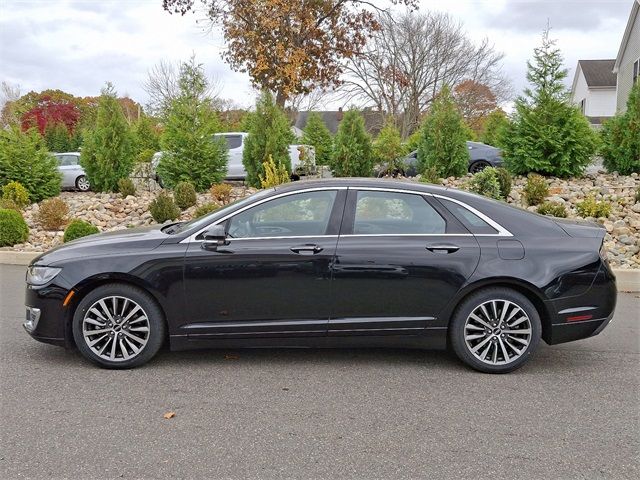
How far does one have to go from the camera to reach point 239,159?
17.5 meters

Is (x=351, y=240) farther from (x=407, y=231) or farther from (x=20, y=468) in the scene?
(x=20, y=468)

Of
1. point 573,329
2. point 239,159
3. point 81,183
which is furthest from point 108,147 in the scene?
point 573,329

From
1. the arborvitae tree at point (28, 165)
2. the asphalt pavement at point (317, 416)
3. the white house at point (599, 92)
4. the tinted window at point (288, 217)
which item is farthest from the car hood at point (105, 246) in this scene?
the white house at point (599, 92)

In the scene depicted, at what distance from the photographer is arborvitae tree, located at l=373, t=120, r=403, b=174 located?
13.4m

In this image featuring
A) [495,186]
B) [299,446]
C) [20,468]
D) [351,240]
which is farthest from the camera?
[495,186]

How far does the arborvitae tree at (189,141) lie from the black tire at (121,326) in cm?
883

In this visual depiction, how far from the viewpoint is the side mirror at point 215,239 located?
184 inches

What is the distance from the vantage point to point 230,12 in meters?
23.7

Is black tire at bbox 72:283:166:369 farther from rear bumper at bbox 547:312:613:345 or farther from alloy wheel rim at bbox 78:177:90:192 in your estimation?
alloy wheel rim at bbox 78:177:90:192

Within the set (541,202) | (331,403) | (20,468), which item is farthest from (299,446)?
(541,202)

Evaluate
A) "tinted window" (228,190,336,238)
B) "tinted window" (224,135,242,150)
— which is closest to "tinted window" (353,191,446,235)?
"tinted window" (228,190,336,238)

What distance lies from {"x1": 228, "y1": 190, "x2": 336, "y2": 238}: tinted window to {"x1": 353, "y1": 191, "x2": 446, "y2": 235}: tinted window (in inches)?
10.5

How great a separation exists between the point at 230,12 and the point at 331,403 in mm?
22442

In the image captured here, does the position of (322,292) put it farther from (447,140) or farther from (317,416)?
(447,140)
